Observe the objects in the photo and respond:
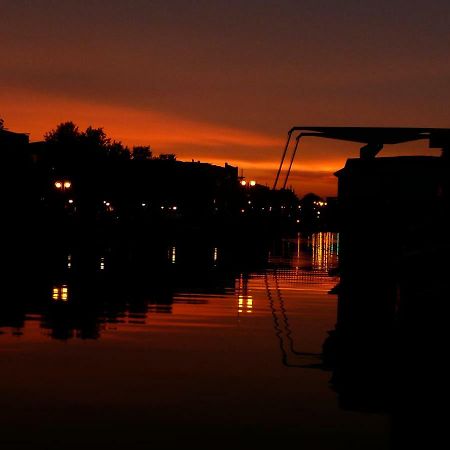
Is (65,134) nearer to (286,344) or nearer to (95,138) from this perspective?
(95,138)

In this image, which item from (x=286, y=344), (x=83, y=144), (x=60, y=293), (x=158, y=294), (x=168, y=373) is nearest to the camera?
(x=168, y=373)

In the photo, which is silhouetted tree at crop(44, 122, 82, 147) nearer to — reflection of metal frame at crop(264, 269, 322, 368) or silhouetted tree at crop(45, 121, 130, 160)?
silhouetted tree at crop(45, 121, 130, 160)

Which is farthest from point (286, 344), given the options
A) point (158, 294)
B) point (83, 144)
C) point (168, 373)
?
point (83, 144)

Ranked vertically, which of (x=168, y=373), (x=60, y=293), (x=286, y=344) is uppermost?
(x=60, y=293)

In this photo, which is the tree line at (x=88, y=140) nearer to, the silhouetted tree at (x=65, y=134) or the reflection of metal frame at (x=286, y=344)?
the silhouetted tree at (x=65, y=134)

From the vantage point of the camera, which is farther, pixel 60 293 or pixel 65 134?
pixel 65 134

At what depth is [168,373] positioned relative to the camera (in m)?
16.9

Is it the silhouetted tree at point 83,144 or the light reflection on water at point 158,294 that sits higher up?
the silhouetted tree at point 83,144

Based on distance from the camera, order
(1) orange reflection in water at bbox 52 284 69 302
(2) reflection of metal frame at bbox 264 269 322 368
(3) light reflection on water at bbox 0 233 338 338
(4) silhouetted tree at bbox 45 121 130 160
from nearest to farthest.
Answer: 1. (2) reflection of metal frame at bbox 264 269 322 368
2. (3) light reflection on water at bbox 0 233 338 338
3. (1) orange reflection in water at bbox 52 284 69 302
4. (4) silhouetted tree at bbox 45 121 130 160

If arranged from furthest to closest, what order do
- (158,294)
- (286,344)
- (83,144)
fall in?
(83,144)
(158,294)
(286,344)

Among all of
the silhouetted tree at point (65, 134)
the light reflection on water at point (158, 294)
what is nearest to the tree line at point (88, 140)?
the silhouetted tree at point (65, 134)

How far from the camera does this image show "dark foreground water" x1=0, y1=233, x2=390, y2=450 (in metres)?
12.5

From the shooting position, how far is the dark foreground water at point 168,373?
41.1 feet

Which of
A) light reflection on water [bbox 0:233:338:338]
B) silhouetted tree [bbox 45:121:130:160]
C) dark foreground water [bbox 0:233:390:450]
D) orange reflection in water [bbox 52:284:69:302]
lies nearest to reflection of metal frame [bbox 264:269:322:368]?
dark foreground water [bbox 0:233:390:450]
